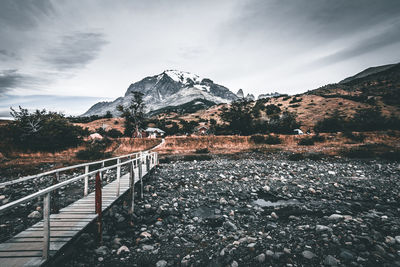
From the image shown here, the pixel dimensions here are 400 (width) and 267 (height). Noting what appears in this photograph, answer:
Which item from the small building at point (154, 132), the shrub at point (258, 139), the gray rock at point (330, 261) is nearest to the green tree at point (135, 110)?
the small building at point (154, 132)

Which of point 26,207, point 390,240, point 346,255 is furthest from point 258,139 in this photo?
point 26,207

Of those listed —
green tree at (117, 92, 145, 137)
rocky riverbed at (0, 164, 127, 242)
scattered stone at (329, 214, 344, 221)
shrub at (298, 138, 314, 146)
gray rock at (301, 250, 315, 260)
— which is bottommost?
rocky riverbed at (0, 164, 127, 242)

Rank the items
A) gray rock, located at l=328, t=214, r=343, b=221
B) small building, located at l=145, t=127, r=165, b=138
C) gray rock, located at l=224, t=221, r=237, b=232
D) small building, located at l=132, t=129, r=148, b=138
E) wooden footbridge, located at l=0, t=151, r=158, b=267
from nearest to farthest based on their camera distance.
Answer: wooden footbridge, located at l=0, t=151, r=158, b=267, gray rock, located at l=224, t=221, r=237, b=232, gray rock, located at l=328, t=214, r=343, b=221, small building, located at l=132, t=129, r=148, b=138, small building, located at l=145, t=127, r=165, b=138

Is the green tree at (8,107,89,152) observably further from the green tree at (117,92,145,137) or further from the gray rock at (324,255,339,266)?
the gray rock at (324,255,339,266)

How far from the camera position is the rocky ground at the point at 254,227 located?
4.29 meters

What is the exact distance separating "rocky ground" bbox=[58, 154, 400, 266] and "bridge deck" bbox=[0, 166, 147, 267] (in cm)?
77

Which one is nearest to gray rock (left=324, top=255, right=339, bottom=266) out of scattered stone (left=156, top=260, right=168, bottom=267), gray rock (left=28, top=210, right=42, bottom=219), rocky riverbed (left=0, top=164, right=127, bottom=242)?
scattered stone (left=156, top=260, right=168, bottom=267)

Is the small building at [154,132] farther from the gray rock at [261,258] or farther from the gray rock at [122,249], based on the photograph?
the gray rock at [261,258]

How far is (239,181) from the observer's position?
11.0m

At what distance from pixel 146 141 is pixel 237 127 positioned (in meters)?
22.9

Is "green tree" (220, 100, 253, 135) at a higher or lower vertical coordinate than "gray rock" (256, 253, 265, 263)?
higher

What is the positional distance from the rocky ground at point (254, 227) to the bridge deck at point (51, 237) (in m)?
0.77

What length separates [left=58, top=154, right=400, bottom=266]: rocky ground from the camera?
429 cm

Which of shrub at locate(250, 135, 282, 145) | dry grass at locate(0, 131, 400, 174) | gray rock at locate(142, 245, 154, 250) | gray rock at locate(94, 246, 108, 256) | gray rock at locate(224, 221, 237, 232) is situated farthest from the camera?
shrub at locate(250, 135, 282, 145)
